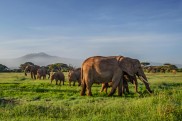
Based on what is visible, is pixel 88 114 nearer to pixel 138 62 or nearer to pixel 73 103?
pixel 73 103

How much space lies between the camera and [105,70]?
21031 millimetres

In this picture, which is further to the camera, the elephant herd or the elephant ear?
the elephant ear

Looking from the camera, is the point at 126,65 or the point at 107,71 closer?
the point at 107,71

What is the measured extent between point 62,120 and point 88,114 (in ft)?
4.26

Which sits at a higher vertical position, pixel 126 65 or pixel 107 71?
pixel 126 65

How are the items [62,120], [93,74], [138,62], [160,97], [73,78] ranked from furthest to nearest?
1. [73,78]
2. [138,62]
3. [93,74]
4. [160,97]
5. [62,120]

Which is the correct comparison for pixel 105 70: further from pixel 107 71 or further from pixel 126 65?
pixel 126 65

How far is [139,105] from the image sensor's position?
1477 centimetres

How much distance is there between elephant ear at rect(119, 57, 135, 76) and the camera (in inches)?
845

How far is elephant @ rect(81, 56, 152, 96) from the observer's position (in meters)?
21.0

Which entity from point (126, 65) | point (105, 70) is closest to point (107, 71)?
point (105, 70)

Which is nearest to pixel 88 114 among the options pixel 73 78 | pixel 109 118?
pixel 109 118

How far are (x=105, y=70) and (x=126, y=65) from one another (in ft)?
4.71

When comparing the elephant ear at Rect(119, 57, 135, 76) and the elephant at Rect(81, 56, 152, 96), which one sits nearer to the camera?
the elephant at Rect(81, 56, 152, 96)
